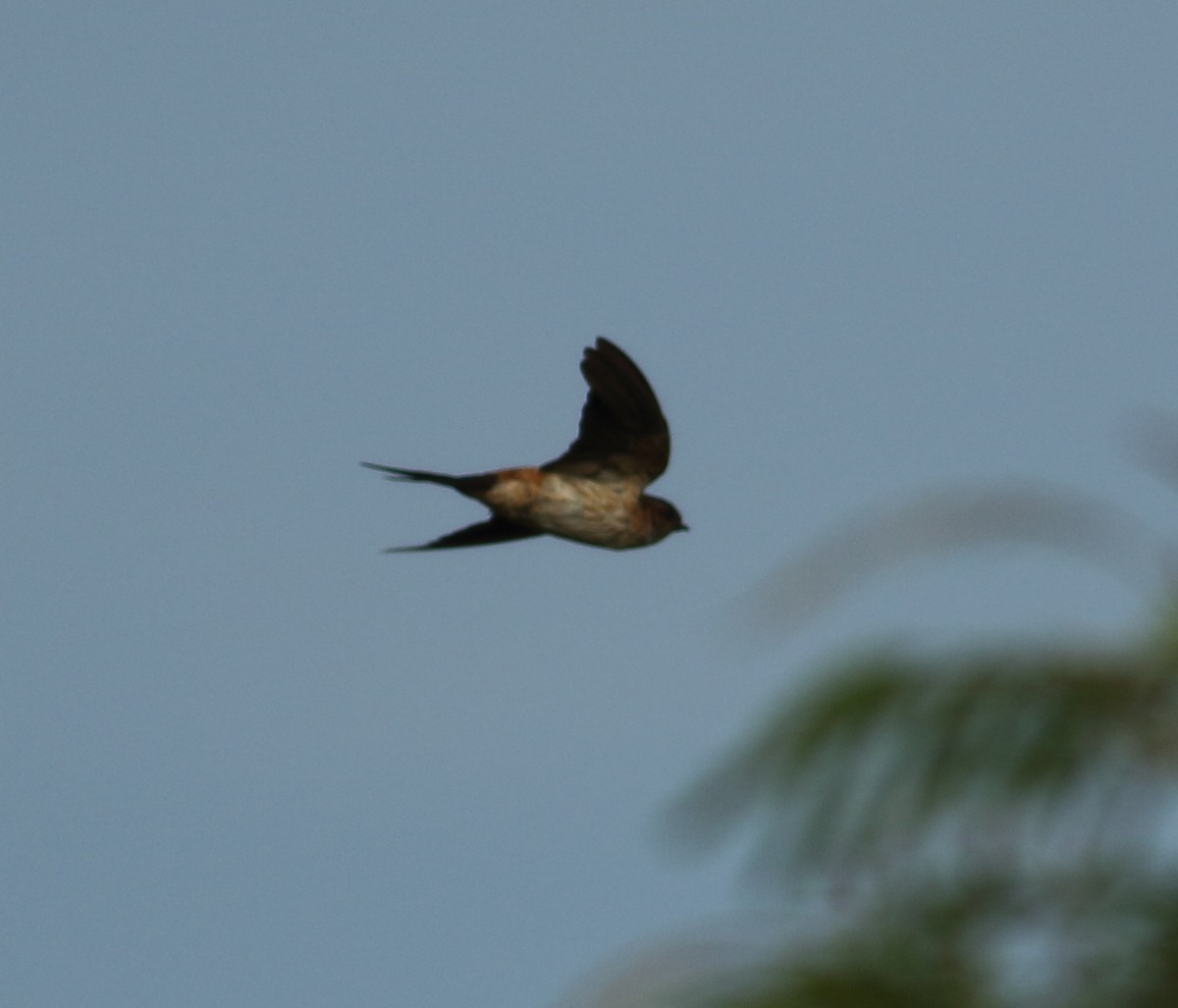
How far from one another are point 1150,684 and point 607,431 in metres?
9.84

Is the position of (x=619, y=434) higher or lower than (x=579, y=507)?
higher

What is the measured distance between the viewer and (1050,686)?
9.36 ft

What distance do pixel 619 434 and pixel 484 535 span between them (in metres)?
1.04

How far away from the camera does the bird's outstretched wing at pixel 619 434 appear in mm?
12383

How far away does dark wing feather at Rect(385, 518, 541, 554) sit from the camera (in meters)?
12.7

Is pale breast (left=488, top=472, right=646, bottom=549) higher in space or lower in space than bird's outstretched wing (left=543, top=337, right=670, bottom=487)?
lower

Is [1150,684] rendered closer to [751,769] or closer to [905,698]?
[905,698]

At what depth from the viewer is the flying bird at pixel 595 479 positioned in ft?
40.3

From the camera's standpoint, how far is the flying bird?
1230 cm

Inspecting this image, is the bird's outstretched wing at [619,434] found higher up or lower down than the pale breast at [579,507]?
higher up

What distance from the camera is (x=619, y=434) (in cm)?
1259

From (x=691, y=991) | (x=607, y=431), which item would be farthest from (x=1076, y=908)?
(x=607, y=431)

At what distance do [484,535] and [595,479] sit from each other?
0.76m

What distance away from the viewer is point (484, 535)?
508 inches
